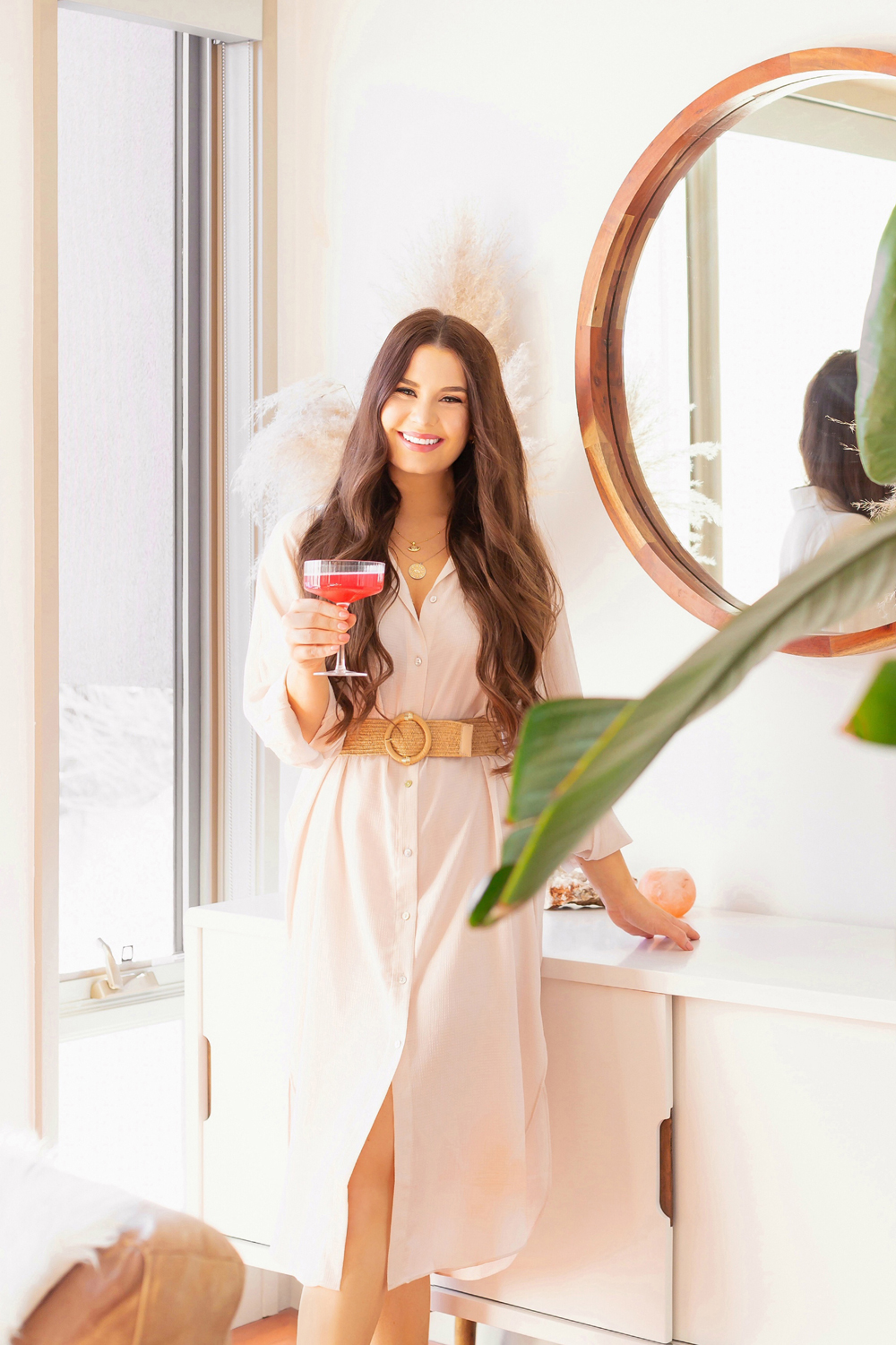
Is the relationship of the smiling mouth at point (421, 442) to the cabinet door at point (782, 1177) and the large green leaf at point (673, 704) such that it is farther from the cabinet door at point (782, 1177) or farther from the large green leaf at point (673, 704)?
the large green leaf at point (673, 704)

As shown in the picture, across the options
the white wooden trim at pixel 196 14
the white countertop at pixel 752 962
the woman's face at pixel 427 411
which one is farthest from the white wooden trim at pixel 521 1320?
the white wooden trim at pixel 196 14

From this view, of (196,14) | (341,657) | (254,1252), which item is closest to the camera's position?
(341,657)

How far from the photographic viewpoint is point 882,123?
187 centimetres

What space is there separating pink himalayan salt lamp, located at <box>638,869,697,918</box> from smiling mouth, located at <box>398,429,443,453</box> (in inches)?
30.3

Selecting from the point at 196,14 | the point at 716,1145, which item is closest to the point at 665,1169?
the point at 716,1145

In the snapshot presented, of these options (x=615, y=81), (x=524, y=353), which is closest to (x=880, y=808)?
(x=524, y=353)

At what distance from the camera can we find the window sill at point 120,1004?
8.00 feet

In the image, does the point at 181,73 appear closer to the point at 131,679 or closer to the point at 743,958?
the point at 131,679

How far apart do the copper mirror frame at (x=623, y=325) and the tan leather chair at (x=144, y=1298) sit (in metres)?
1.39

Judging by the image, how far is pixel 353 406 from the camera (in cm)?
245

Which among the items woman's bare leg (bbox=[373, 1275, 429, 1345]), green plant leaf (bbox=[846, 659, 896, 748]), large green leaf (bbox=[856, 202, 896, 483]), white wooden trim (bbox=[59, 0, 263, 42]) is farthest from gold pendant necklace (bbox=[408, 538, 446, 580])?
green plant leaf (bbox=[846, 659, 896, 748])

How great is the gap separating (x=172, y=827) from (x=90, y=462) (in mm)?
768

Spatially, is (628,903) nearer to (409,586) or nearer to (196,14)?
(409,586)

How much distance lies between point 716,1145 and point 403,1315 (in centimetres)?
55
